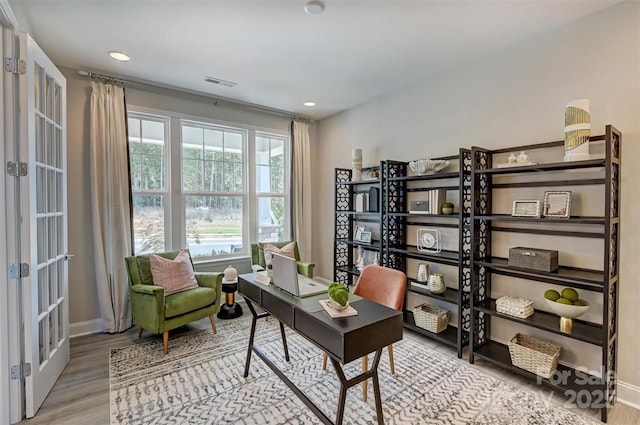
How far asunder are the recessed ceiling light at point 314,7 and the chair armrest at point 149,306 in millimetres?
2706

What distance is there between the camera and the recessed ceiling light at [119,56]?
111 inches

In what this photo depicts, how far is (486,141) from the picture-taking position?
2863mm

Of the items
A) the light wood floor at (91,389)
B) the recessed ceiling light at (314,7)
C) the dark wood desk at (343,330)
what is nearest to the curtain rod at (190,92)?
the recessed ceiling light at (314,7)

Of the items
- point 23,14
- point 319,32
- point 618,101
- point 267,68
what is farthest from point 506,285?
point 23,14

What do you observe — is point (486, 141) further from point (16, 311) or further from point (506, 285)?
point (16, 311)

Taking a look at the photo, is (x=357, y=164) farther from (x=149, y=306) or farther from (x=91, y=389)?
(x=91, y=389)

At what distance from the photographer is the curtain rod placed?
10.7ft

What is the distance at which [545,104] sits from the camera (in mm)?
2471

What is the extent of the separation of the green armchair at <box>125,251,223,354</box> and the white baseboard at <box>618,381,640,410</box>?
11.4 ft

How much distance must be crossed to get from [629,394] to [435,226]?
1.88 metres

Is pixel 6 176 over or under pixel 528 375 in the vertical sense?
over

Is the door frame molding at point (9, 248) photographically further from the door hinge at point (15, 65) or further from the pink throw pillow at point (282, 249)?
the pink throw pillow at point (282, 249)

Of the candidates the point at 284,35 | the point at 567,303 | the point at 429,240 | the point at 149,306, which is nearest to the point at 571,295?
the point at 567,303

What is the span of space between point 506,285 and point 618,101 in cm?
164
